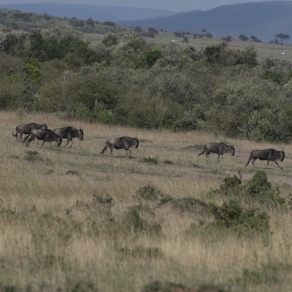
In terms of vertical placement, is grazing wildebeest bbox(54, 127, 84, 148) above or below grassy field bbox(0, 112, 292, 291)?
below

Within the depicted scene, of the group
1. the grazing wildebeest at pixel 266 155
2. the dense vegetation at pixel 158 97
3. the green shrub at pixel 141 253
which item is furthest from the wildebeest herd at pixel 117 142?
the green shrub at pixel 141 253

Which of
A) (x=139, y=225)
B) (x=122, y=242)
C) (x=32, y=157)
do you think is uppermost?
(x=122, y=242)

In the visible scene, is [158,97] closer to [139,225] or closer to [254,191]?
[254,191]

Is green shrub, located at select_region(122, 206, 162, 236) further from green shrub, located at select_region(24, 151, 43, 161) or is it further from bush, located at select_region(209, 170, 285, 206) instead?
green shrub, located at select_region(24, 151, 43, 161)

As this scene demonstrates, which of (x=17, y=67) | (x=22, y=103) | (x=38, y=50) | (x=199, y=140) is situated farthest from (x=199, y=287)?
(x=38, y=50)

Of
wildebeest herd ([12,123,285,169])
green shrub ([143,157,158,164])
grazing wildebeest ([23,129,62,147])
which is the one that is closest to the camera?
green shrub ([143,157,158,164])

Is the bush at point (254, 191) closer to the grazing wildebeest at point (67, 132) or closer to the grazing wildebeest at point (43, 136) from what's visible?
the grazing wildebeest at point (43, 136)

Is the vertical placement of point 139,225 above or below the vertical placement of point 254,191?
above

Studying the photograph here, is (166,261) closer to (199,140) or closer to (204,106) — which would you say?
(199,140)

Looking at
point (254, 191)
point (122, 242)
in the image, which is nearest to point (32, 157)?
point (254, 191)

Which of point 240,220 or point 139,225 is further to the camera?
point 240,220

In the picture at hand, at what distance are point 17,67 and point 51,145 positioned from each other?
132 ft

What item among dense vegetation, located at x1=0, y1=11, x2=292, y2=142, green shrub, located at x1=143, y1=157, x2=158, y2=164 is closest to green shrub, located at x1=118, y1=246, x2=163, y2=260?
green shrub, located at x1=143, y1=157, x2=158, y2=164

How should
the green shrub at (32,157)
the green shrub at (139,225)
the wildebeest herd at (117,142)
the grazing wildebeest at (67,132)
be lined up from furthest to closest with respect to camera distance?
the grazing wildebeest at (67,132), the wildebeest herd at (117,142), the green shrub at (32,157), the green shrub at (139,225)
